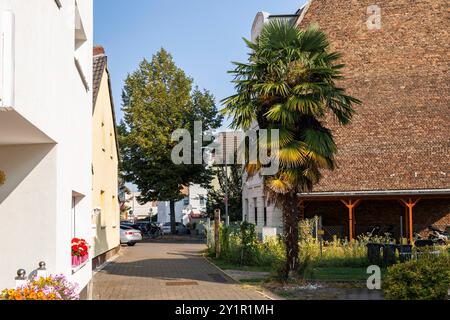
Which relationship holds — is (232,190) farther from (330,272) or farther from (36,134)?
(36,134)

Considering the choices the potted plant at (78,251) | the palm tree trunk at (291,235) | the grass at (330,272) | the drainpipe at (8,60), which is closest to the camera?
the drainpipe at (8,60)

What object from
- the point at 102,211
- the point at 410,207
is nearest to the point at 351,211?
the point at 410,207

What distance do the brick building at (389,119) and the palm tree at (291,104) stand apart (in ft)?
41.9

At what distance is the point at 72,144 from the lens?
1022 centimetres

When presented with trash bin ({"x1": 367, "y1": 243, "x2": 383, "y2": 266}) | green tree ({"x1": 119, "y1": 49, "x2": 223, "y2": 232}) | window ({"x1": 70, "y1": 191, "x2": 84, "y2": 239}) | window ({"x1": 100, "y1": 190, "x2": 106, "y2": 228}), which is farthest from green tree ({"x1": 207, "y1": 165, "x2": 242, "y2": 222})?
window ({"x1": 70, "y1": 191, "x2": 84, "y2": 239})

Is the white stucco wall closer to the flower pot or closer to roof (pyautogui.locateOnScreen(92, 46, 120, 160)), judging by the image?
roof (pyautogui.locateOnScreen(92, 46, 120, 160))

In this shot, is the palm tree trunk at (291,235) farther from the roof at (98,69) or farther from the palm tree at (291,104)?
the roof at (98,69)

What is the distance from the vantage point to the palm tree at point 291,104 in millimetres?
15445

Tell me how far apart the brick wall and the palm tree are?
1415cm

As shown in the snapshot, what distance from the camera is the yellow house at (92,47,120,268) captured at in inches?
774

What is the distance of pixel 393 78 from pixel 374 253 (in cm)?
1414

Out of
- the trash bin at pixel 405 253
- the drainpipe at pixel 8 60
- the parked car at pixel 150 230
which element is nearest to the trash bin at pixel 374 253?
the trash bin at pixel 405 253

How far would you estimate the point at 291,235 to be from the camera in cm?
1573
